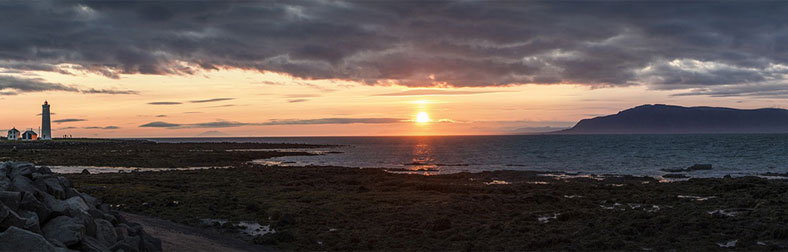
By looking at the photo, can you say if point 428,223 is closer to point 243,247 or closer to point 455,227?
point 455,227

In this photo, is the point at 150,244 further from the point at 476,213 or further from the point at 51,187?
the point at 476,213

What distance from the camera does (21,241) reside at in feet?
28.9

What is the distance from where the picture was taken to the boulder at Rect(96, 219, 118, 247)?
37.8ft

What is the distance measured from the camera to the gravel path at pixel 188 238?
50.3 ft

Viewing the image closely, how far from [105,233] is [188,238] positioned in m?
4.78

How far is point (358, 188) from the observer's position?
30.7 meters

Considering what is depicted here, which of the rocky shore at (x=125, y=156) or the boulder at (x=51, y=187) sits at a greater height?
the boulder at (x=51, y=187)

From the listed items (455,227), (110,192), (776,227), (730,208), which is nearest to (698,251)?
(776,227)

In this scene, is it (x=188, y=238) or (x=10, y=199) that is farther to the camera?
(x=188, y=238)

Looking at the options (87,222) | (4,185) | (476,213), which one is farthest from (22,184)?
(476,213)

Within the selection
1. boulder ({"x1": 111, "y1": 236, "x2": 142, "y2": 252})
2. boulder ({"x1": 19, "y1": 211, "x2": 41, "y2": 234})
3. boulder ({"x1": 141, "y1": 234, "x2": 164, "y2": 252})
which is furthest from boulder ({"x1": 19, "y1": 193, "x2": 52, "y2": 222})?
boulder ({"x1": 141, "y1": 234, "x2": 164, "y2": 252})

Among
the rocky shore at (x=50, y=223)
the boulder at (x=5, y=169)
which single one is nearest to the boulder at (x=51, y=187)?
the rocky shore at (x=50, y=223)

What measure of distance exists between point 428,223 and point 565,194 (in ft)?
40.4

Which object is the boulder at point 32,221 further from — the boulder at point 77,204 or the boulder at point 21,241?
the boulder at point 77,204
